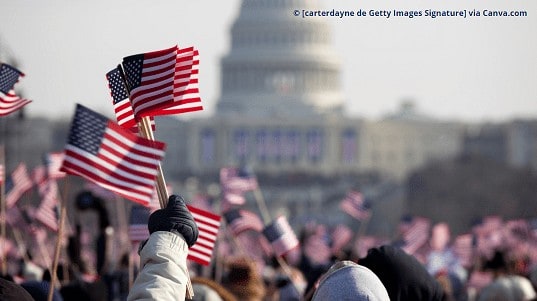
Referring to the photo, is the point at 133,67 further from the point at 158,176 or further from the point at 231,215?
the point at 231,215

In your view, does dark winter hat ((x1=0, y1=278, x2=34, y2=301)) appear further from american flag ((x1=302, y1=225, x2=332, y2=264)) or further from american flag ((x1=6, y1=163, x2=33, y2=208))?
american flag ((x1=302, y1=225, x2=332, y2=264))

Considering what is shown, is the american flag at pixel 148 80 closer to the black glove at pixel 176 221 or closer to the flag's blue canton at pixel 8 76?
the black glove at pixel 176 221

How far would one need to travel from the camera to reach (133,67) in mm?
9758

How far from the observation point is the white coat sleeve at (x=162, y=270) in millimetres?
8039

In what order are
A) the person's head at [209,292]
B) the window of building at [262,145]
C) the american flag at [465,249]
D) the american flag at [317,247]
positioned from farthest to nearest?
the window of building at [262,145], the american flag at [317,247], the american flag at [465,249], the person's head at [209,292]

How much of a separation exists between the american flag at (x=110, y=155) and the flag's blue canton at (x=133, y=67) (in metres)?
0.25

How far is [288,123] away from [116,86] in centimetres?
16468

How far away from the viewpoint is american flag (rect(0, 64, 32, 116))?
473 inches

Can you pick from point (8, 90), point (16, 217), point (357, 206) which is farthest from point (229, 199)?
point (8, 90)

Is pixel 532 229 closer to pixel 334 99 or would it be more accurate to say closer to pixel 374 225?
pixel 374 225

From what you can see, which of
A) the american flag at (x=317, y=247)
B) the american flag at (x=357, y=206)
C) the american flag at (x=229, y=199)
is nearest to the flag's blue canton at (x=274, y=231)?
the american flag at (x=229, y=199)

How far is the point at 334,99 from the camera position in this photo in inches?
6964

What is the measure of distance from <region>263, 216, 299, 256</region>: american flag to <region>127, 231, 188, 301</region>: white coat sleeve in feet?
24.8

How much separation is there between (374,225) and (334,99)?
63400mm
